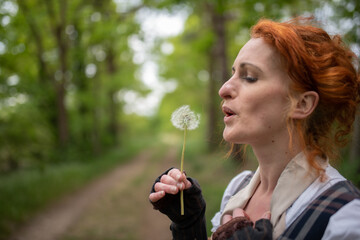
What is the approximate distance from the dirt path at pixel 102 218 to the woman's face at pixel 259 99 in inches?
203

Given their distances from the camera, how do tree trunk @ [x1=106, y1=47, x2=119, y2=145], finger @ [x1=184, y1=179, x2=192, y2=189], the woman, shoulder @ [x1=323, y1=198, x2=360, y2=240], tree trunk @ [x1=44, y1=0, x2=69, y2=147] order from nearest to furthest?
shoulder @ [x1=323, y1=198, x2=360, y2=240] → the woman → finger @ [x1=184, y1=179, x2=192, y2=189] → tree trunk @ [x1=44, y1=0, x2=69, y2=147] → tree trunk @ [x1=106, y1=47, x2=119, y2=145]

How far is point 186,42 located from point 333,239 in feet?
54.3

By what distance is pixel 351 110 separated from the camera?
51.7 inches

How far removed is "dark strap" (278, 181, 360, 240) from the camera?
1.04 meters

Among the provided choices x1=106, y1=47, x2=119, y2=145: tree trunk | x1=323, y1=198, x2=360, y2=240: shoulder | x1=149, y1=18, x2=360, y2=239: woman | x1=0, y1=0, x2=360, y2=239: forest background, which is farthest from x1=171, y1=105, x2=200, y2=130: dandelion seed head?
x1=106, y1=47, x2=119, y2=145: tree trunk

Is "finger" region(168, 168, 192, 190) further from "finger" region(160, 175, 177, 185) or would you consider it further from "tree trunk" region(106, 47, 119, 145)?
"tree trunk" region(106, 47, 119, 145)

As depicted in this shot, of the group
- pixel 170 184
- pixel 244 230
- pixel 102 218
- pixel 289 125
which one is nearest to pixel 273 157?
pixel 289 125

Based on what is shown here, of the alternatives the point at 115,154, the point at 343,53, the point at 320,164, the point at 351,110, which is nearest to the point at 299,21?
the point at 343,53

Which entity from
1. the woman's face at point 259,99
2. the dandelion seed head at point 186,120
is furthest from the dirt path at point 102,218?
the woman's face at point 259,99

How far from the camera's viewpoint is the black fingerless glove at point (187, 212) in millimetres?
1364

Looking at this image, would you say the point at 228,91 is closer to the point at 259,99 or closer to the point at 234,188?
the point at 259,99

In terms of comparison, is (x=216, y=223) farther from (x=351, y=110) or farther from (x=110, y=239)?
(x=110, y=239)

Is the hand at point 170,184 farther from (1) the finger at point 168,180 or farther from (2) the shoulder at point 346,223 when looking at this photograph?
(2) the shoulder at point 346,223

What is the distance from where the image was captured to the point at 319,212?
41.9 inches
